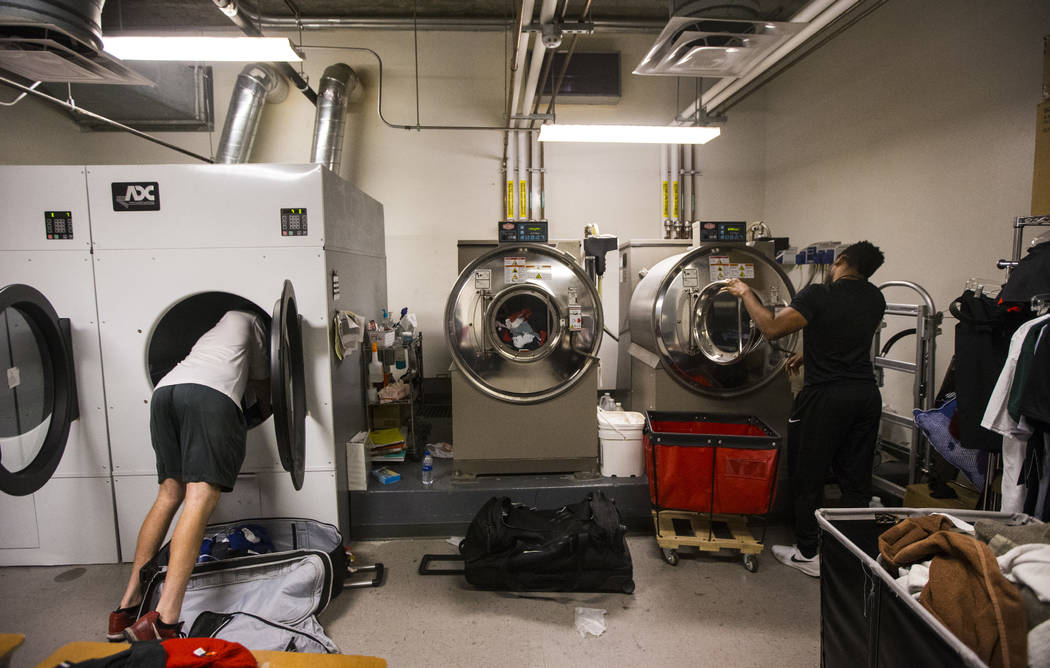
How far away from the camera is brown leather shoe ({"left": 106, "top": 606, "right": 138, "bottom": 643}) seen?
2129 millimetres

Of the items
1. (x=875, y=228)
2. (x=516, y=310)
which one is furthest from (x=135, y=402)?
(x=875, y=228)

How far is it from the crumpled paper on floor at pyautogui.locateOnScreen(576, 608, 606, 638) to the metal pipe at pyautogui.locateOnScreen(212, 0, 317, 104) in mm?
4069

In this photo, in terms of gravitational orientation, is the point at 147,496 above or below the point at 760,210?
below

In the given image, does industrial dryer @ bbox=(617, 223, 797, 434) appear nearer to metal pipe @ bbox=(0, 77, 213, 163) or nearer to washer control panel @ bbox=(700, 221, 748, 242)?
washer control panel @ bbox=(700, 221, 748, 242)

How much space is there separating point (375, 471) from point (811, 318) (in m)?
2.63

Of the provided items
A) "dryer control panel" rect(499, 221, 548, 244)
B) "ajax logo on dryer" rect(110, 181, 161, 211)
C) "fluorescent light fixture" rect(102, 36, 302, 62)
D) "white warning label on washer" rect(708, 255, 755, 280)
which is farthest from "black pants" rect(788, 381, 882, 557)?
"ajax logo on dryer" rect(110, 181, 161, 211)

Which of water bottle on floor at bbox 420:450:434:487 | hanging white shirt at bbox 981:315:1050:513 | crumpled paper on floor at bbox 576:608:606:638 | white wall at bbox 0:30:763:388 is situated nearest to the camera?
hanging white shirt at bbox 981:315:1050:513

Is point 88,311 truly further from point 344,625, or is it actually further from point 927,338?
point 927,338

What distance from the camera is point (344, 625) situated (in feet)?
7.72

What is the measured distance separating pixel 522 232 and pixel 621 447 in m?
1.41

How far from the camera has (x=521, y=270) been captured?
119 inches

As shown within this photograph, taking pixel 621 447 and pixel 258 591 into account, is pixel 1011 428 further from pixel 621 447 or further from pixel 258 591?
pixel 258 591

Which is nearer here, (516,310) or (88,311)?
(88,311)

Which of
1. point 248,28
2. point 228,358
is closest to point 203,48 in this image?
point 248,28
